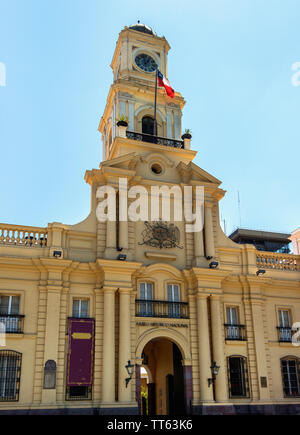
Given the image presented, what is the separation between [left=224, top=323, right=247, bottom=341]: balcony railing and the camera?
2525 cm

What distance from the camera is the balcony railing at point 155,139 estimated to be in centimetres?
2817

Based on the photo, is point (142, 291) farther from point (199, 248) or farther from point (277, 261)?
point (277, 261)

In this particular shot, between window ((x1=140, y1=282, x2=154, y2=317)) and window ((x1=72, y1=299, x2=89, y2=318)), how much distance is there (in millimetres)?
2742

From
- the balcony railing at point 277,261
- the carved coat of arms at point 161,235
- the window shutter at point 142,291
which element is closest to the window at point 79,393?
the window shutter at point 142,291

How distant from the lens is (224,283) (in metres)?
26.1

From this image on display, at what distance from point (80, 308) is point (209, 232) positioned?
8295mm

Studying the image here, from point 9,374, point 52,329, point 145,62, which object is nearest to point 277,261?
point 52,329

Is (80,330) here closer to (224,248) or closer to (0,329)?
(0,329)

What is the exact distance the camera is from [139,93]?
30312 mm

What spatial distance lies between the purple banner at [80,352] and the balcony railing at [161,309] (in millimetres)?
2511

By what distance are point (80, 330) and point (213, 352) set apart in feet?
22.5

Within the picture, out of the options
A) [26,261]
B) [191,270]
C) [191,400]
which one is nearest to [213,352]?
[191,400]

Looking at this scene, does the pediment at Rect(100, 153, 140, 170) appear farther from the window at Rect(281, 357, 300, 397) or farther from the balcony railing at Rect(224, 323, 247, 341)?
the window at Rect(281, 357, 300, 397)

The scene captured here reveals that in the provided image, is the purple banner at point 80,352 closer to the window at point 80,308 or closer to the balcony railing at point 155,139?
the window at point 80,308
